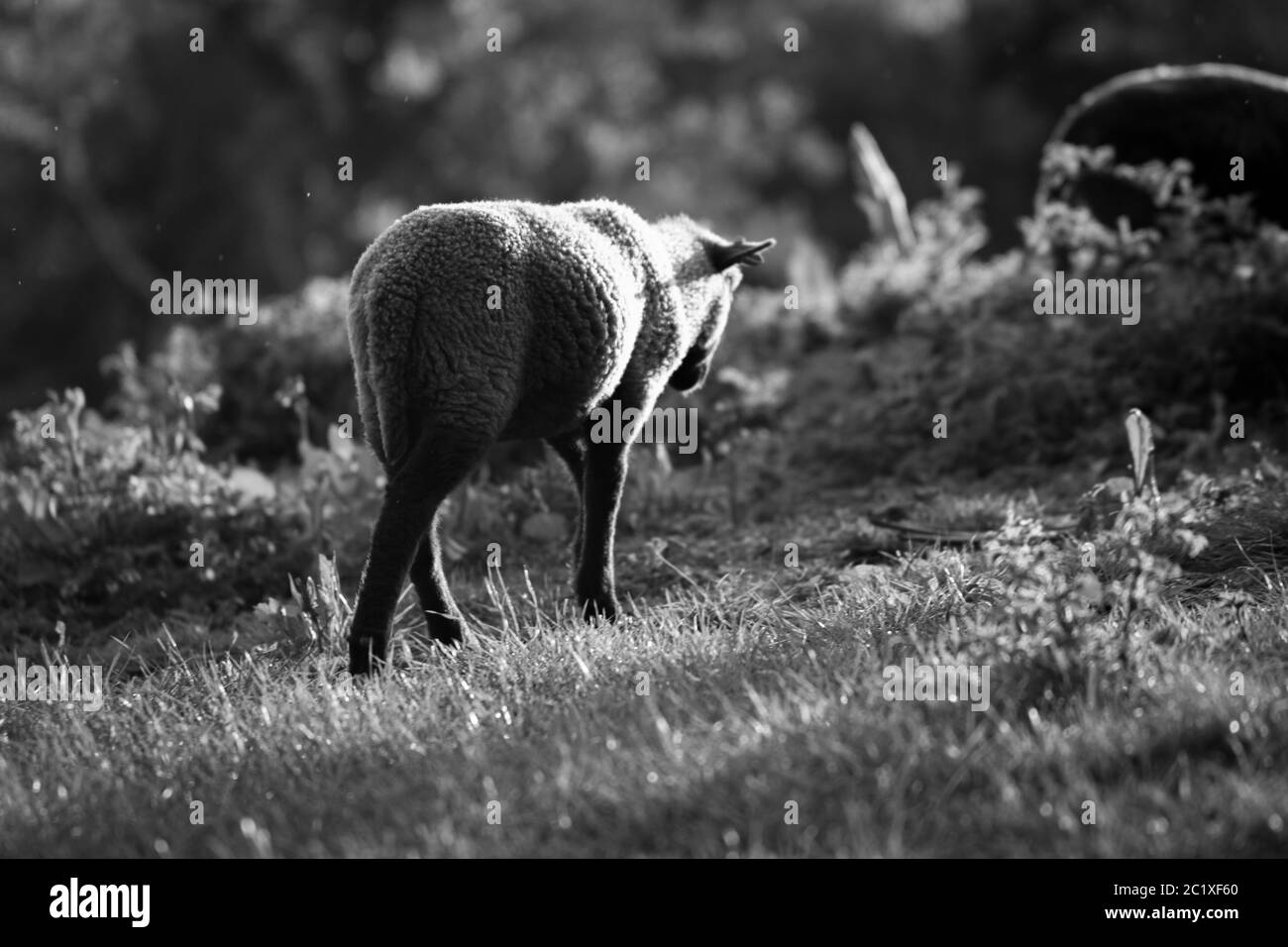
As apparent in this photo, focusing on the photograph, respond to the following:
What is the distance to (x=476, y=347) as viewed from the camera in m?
5.29

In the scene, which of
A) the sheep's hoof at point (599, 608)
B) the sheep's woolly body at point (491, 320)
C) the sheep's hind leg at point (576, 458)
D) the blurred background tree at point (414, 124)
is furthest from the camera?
the blurred background tree at point (414, 124)

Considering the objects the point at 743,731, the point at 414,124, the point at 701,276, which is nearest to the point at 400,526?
the point at 743,731

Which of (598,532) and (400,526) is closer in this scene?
(400,526)

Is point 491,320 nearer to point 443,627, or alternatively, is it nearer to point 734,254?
point 443,627

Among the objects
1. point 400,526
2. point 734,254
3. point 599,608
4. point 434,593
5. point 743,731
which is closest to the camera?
point 743,731

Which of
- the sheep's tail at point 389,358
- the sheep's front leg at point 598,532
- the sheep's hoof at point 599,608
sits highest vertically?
the sheep's tail at point 389,358

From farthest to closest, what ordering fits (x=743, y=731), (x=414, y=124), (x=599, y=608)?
(x=414, y=124) < (x=599, y=608) < (x=743, y=731)

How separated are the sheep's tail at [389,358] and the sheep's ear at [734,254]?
68.1 inches

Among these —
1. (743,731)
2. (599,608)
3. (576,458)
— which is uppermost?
(576,458)

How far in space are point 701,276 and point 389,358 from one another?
1719 millimetres

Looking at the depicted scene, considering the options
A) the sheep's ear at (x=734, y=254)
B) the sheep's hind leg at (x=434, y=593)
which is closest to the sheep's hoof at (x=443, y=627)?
the sheep's hind leg at (x=434, y=593)

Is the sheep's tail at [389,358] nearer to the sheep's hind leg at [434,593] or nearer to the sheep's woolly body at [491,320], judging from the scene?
the sheep's woolly body at [491,320]

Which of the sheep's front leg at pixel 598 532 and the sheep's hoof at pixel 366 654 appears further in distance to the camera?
the sheep's front leg at pixel 598 532

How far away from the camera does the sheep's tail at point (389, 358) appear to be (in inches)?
207
